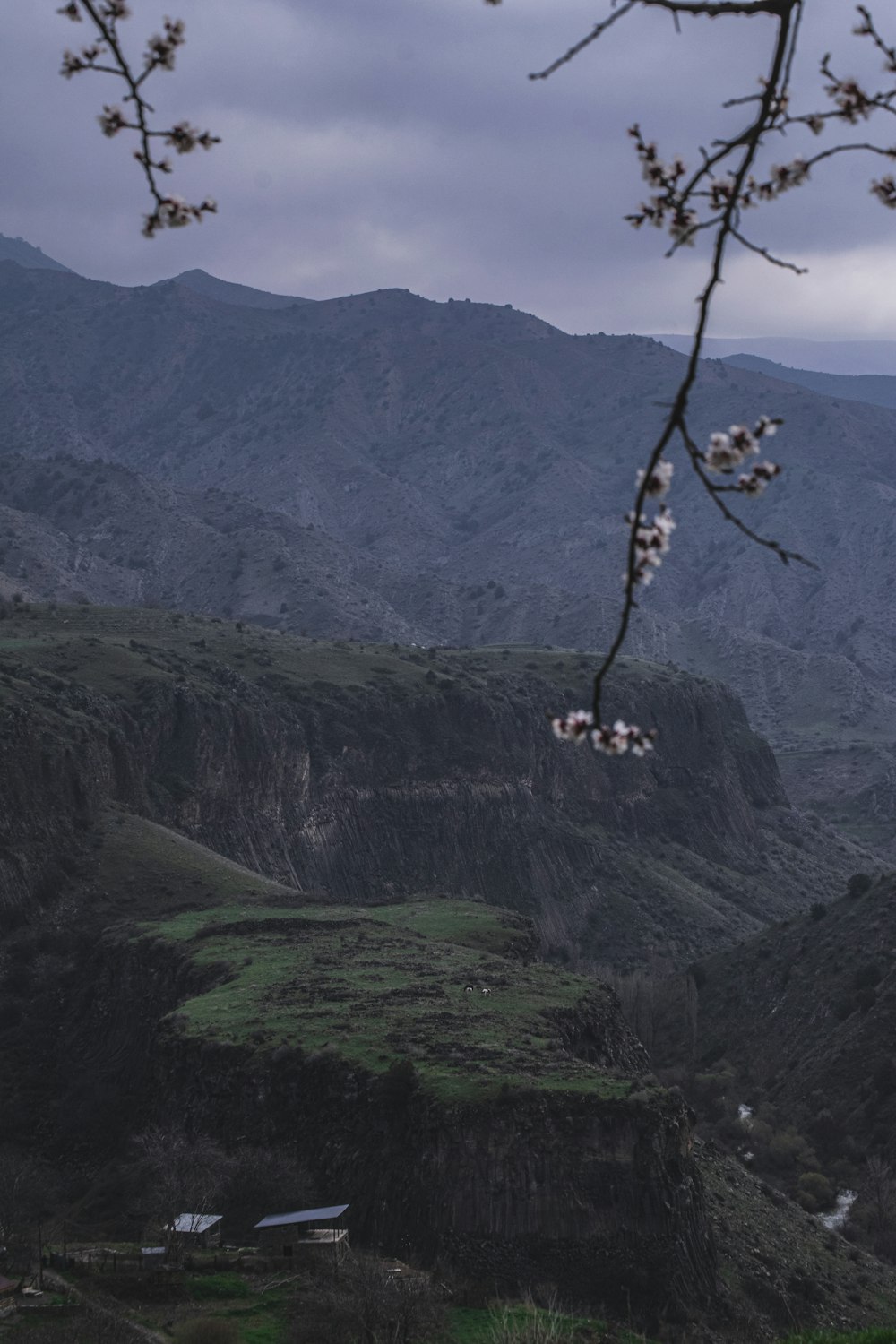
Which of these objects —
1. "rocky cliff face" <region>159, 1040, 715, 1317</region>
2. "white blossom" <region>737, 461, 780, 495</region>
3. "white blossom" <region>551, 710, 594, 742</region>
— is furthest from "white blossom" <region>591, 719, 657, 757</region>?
"rocky cliff face" <region>159, 1040, 715, 1317</region>

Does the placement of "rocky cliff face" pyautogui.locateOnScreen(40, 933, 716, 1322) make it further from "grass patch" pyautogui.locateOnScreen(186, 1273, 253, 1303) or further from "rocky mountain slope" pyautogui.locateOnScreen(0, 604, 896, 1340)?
"grass patch" pyautogui.locateOnScreen(186, 1273, 253, 1303)

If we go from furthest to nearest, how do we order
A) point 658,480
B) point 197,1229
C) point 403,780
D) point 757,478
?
point 403,780
point 197,1229
point 757,478
point 658,480

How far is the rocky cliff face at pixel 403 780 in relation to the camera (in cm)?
8875

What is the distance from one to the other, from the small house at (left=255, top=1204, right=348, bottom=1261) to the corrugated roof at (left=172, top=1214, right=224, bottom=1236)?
1.05 meters

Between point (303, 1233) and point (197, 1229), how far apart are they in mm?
2364

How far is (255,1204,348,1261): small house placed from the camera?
117ft

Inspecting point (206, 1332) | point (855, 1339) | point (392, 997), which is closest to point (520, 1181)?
point (392, 997)

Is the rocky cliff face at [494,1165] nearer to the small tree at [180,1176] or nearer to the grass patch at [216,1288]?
the small tree at [180,1176]

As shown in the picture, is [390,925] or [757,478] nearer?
[757,478]

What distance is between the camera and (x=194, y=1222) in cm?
3778

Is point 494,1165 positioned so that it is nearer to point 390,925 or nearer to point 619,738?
point 390,925

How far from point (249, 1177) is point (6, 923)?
3312 centimetres

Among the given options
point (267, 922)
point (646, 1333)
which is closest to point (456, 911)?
point (267, 922)

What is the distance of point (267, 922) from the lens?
67625mm
